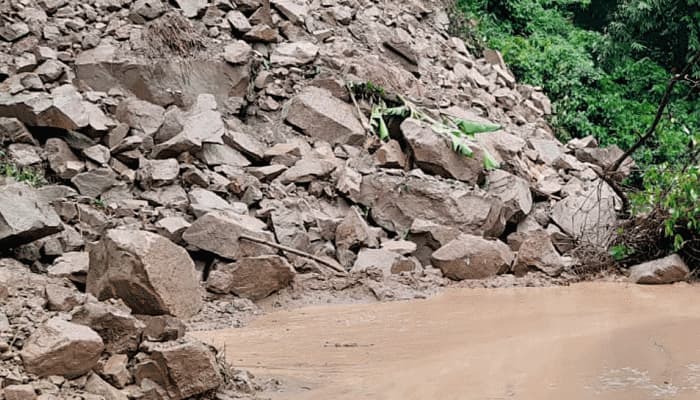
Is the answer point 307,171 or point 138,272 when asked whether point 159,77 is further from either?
point 138,272

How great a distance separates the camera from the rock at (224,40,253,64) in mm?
10102

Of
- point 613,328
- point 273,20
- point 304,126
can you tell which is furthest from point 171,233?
point 273,20

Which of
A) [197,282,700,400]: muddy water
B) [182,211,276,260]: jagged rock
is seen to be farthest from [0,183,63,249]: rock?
[197,282,700,400]: muddy water

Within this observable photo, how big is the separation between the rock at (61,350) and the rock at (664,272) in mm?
5668

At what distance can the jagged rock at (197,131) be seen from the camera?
868 cm

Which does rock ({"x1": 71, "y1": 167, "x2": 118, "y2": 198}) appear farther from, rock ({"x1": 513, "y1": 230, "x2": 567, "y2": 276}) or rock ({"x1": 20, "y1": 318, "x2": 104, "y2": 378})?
rock ({"x1": 20, "y1": 318, "x2": 104, "y2": 378})

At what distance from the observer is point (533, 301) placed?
7.07 meters

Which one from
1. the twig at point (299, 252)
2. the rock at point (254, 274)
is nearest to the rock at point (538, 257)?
the twig at point (299, 252)

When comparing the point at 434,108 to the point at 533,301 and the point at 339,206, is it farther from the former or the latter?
the point at 533,301

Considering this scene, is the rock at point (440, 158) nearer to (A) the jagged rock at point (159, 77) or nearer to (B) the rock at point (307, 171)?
(B) the rock at point (307, 171)

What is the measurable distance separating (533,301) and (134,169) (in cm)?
421

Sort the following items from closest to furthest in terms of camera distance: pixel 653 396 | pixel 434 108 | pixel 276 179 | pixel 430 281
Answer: pixel 653 396
pixel 430 281
pixel 276 179
pixel 434 108

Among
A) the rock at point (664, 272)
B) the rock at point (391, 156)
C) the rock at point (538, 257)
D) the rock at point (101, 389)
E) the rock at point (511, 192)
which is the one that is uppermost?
the rock at point (101, 389)

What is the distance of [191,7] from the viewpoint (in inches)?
421
